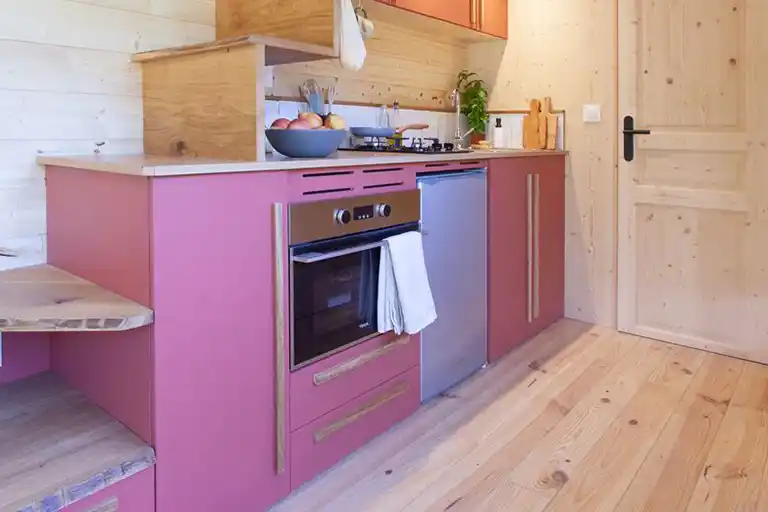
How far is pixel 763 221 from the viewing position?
2857mm

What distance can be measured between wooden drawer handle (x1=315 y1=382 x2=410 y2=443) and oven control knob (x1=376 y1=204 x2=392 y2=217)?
61cm

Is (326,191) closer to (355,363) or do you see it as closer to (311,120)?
(311,120)

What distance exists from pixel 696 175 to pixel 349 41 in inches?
73.4

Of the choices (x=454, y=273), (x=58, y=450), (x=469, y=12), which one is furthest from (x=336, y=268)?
(x=469, y=12)

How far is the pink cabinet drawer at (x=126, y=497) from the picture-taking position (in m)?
1.39

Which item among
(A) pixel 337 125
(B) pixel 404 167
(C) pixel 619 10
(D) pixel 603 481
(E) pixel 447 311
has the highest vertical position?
(C) pixel 619 10

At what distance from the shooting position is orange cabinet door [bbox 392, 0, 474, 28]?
113 inches

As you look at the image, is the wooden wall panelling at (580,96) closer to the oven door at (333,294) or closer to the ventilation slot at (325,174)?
the oven door at (333,294)

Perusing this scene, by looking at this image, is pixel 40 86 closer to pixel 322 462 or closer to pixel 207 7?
pixel 207 7

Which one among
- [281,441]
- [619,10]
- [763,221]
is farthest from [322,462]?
[619,10]

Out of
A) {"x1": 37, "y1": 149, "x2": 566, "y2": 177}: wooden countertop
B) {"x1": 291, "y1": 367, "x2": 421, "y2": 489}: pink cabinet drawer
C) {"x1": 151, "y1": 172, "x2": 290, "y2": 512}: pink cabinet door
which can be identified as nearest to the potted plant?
{"x1": 37, "y1": 149, "x2": 566, "y2": 177}: wooden countertop

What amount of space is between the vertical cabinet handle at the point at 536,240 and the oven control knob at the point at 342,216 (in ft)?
4.94

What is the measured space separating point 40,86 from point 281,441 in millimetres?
1241

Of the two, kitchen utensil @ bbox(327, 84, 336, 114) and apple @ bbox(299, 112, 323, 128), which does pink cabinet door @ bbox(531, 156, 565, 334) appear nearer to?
Answer: kitchen utensil @ bbox(327, 84, 336, 114)
